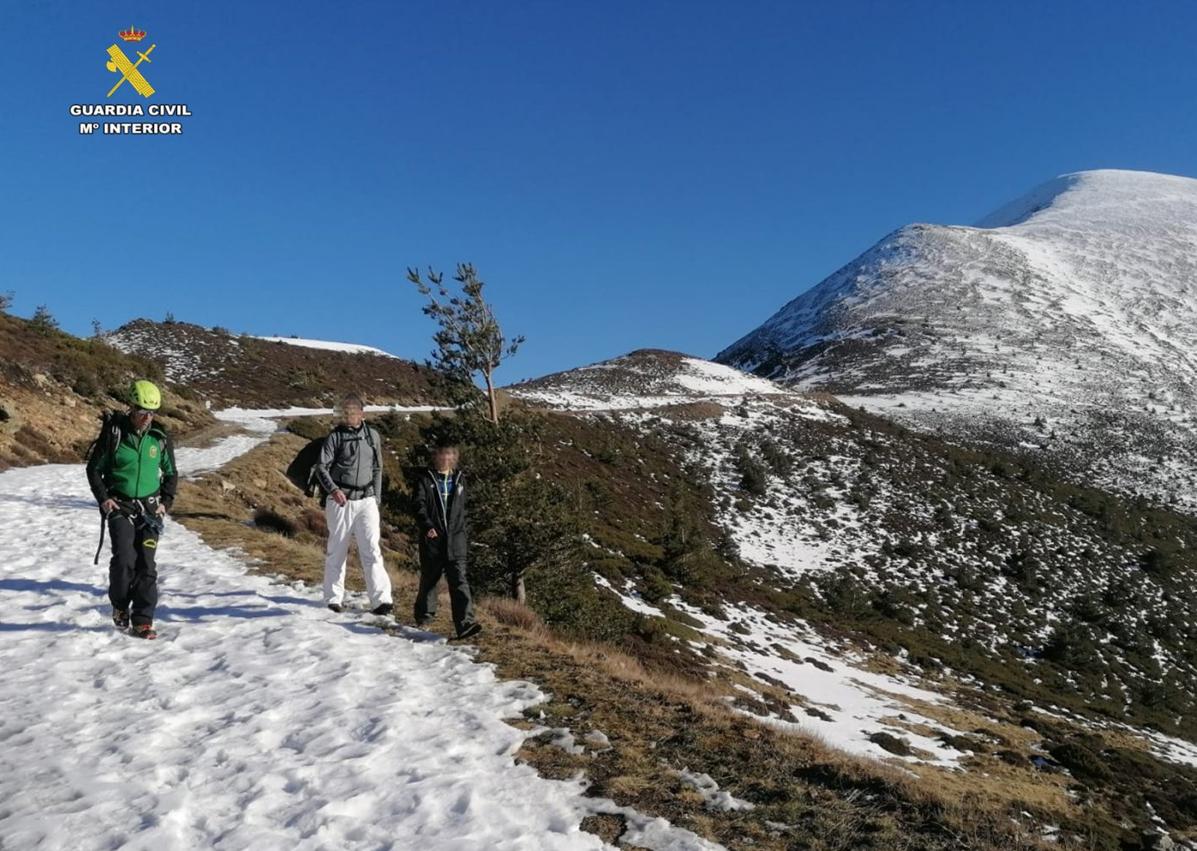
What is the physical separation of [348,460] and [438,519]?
1197 mm

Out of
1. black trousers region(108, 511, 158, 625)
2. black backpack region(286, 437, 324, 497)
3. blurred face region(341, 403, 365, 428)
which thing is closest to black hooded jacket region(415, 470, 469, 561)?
blurred face region(341, 403, 365, 428)

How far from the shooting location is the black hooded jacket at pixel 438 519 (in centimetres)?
761

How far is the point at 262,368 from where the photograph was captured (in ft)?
159

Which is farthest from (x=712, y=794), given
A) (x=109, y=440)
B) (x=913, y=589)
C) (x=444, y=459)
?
(x=913, y=589)

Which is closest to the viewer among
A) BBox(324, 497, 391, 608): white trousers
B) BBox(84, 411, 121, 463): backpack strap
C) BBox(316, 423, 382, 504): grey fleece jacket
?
BBox(84, 411, 121, 463): backpack strap

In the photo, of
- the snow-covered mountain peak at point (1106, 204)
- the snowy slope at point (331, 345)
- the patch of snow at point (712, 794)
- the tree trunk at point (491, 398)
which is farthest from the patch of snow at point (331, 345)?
the snow-covered mountain peak at point (1106, 204)

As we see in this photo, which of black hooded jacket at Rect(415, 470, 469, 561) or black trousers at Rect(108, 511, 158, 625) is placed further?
black hooded jacket at Rect(415, 470, 469, 561)

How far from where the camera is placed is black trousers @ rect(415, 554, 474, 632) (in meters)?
7.63

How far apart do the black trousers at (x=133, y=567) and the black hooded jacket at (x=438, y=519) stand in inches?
101

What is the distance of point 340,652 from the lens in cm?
688

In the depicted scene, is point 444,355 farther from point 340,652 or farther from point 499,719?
point 499,719

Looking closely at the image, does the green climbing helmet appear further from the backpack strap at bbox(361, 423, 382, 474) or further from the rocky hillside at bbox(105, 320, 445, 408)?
the rocky hillside at bbox(105, 320, 445, 408)

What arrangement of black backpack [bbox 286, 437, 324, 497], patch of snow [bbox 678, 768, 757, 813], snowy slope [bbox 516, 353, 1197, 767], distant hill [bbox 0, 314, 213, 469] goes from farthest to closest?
snowy slope [bbox 516, 353, 1197, 767], distant hill [bbox 0, 314, 213, 469], black backpack [bbox 286, 437, 324, 497], patch of snow [bbox 678, 768, 757, 813]

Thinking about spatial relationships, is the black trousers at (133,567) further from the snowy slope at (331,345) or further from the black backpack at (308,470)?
the snowy slope at (331,345)
